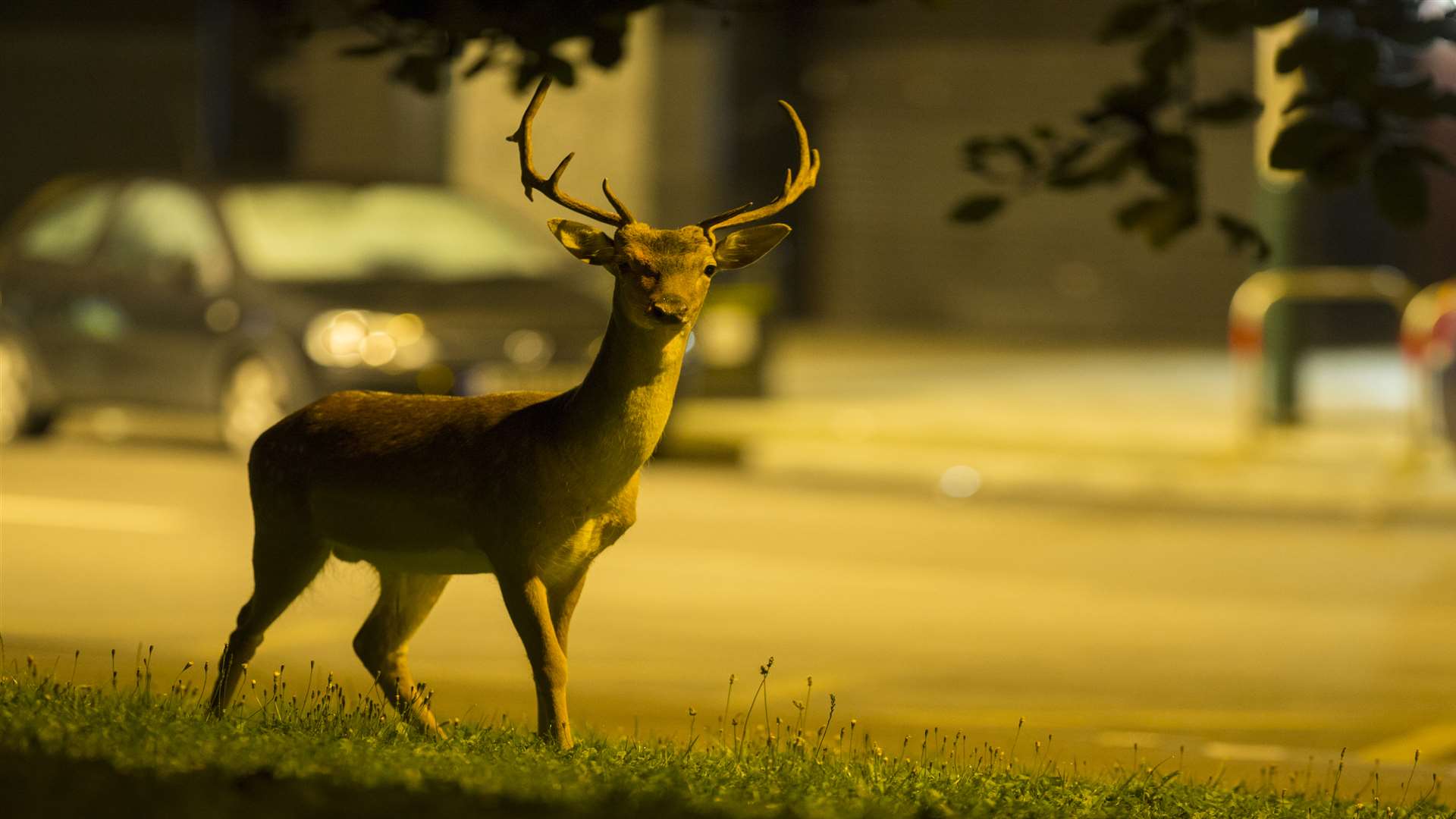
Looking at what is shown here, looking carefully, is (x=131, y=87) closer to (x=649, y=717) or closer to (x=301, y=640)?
(x=301, y=640)

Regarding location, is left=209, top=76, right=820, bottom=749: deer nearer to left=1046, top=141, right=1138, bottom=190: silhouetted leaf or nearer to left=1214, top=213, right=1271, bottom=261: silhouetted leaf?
left=1046, top=141, right=1138, bottom=190: silhouetted leaf

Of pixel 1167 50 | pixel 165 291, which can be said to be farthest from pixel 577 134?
pixel 1167 50

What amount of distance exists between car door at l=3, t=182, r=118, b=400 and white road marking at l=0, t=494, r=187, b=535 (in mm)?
2066

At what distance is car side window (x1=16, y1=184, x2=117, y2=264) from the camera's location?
16766mm

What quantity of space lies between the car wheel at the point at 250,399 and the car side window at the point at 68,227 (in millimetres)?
1586

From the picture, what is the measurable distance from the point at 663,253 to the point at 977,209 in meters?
1.43

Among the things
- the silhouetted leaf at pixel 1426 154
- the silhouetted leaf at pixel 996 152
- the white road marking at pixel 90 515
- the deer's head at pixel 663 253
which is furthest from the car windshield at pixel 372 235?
the deer's head at pixel 663 253

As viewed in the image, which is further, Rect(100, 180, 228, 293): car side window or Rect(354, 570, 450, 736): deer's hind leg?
Rect(100, 180, 228, 293): car side window

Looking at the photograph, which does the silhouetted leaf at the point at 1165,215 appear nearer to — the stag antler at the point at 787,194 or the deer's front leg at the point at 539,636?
the stag antler at the point at 787,194

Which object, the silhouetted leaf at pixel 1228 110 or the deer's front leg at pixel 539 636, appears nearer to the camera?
the deer's front leg at pixel 539 636

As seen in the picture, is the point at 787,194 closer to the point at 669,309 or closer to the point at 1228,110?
the point at 669,309

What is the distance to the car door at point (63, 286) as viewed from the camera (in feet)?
54.2

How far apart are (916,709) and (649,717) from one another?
40.6 inches

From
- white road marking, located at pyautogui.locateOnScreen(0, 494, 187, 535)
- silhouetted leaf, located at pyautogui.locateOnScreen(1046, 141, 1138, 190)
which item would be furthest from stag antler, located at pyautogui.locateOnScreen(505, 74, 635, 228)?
white road marking, located at pyautogui.locateOnScreen(0, 494, 187, 535)
